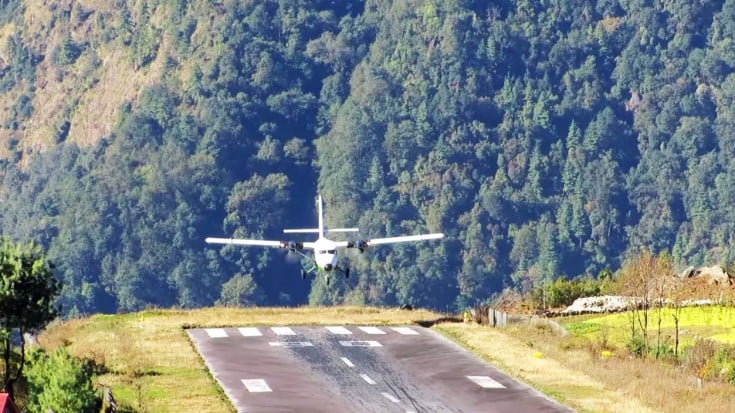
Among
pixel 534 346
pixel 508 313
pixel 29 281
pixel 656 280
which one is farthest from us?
pixel 508 313

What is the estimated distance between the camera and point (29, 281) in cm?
6419

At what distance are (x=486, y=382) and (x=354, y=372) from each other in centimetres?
559

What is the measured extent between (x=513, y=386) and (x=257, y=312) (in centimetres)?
2628

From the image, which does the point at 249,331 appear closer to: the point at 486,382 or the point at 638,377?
the point at 486,382

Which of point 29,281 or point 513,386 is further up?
point 29,281

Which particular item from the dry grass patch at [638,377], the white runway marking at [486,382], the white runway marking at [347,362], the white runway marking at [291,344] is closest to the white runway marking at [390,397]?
the white runway marking at [486,382]

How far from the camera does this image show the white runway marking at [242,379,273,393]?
66.9 metres

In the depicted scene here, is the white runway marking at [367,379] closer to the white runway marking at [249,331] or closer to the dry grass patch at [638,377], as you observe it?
the dry grass patch at [638,377]

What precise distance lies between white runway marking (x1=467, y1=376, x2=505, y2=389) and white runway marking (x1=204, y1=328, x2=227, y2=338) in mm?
15437

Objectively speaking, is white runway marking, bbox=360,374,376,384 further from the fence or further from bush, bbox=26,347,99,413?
the fence

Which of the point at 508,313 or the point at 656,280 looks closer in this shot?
the point at 656,280

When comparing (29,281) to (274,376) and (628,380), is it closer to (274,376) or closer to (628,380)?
(274,376)

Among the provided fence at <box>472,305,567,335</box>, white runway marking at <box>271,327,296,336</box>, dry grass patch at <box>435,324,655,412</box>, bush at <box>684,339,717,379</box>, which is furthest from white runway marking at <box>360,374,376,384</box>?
fence at <box>472,305,567,335</box>

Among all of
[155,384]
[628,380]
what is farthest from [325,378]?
[628,380]
